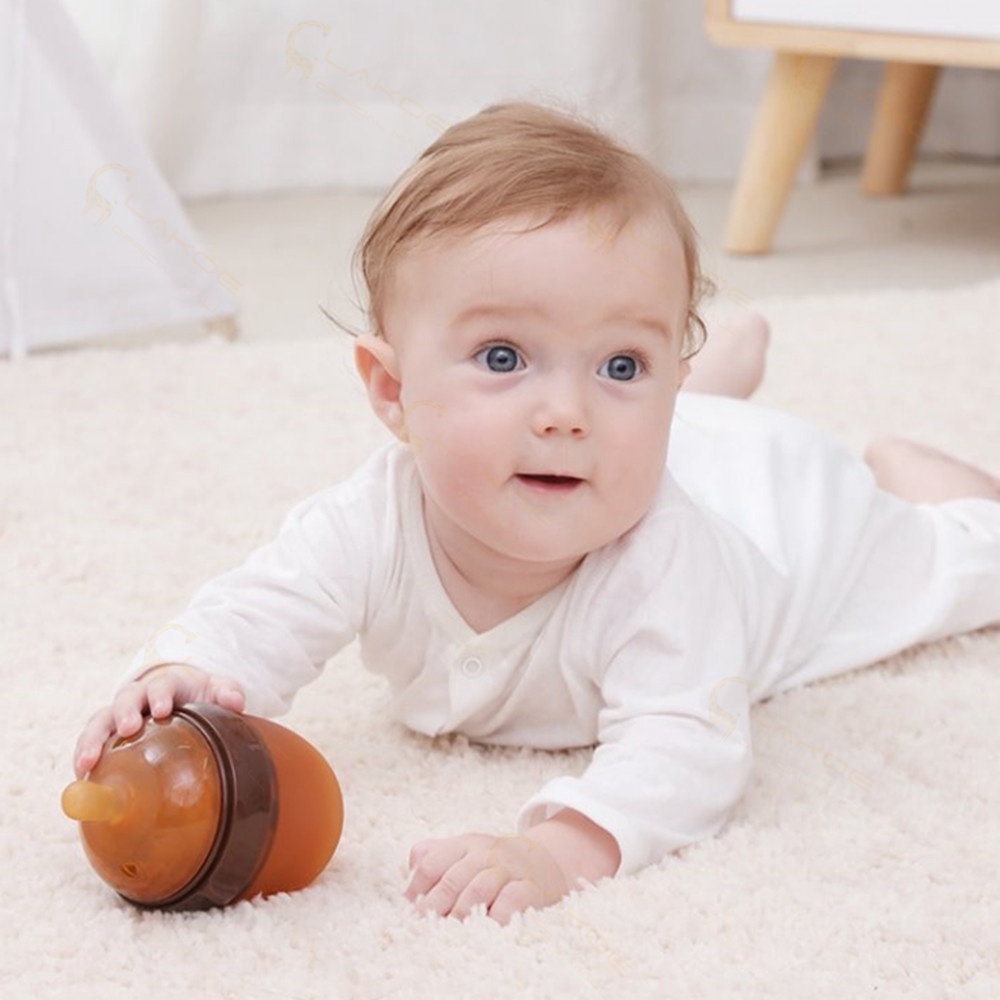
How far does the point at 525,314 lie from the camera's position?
76cm

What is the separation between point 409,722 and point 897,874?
267mm

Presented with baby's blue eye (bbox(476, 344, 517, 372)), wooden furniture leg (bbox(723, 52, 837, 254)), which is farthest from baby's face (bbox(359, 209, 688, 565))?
wooden furniture leg (bbox(723, 52, 837, 254))

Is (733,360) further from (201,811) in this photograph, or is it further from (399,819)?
(201,811)

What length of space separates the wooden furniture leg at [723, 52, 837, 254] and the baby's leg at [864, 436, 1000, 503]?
1.03 meters

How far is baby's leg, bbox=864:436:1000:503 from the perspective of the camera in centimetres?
116

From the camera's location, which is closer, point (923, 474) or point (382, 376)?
point (382, 376)

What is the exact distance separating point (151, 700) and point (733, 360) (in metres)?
0.62

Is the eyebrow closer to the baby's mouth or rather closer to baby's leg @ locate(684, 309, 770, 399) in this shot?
the baby's mouth

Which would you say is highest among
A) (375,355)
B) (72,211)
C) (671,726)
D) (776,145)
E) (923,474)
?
(375,355)

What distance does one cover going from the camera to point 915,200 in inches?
103

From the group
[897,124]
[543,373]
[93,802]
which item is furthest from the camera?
[897,124]

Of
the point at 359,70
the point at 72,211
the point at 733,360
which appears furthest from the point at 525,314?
the point at 359,70

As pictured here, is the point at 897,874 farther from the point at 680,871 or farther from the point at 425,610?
the point at 425,610

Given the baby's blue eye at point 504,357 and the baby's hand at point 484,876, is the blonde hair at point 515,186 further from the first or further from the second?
the baby's hand at point 484,876
